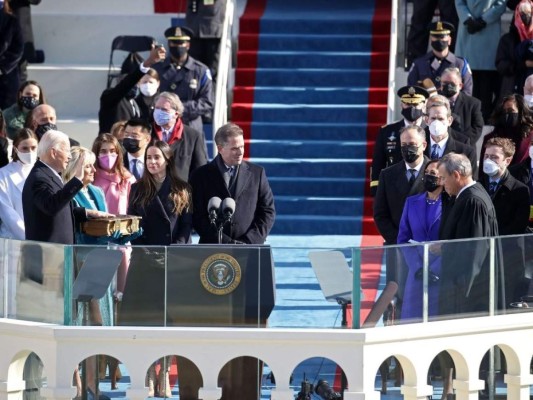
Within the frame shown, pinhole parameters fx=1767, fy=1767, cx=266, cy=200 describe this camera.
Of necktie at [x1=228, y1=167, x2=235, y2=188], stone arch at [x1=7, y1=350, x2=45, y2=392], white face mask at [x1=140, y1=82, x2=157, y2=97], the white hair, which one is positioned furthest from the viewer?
white face mask at [x1=140, y1=82, x2=157, y2=97]

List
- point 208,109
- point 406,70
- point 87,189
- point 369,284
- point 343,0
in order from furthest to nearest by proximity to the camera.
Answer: point 343,0
point 406,70
point 208,109
point 87,189
point 369,284

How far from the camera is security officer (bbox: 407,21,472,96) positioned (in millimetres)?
17562

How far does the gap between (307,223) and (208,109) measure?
150 cm

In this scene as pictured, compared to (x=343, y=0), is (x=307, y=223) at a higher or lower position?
lower

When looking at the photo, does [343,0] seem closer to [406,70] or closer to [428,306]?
[406,70]

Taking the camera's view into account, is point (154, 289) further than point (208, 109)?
No

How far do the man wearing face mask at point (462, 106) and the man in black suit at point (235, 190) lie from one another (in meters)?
3.50

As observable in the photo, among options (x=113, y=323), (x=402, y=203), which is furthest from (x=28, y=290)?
(x=402, y=203)

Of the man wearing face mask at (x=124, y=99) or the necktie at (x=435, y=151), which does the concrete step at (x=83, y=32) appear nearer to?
the man wearing face mask at (x=124, y=99)

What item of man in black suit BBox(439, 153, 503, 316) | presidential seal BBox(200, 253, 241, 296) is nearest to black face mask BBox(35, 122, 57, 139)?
presidential seal BBox(200, 253, 241, 296)

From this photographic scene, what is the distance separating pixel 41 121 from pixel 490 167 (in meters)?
3.91

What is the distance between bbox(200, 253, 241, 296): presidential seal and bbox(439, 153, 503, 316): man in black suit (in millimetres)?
1368

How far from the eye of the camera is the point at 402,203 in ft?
45.3

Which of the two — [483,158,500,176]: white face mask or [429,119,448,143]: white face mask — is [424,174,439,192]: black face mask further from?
[429,119,448,143]: white face mask
